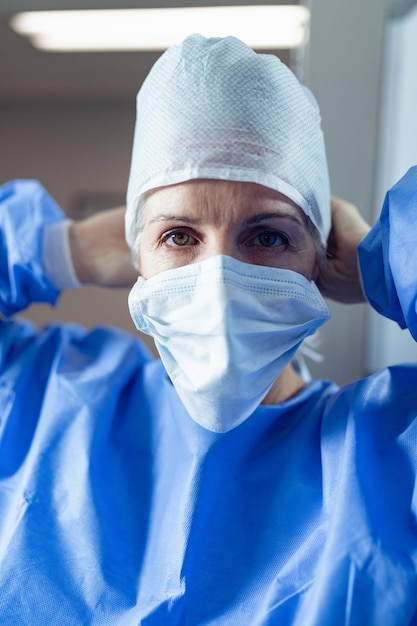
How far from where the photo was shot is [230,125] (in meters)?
0.84

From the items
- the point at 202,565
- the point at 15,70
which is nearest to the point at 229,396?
the point at 202,565

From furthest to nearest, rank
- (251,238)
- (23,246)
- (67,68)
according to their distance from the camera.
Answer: (67,68), (23,246), (251,238)

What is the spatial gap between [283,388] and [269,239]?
0.81ft

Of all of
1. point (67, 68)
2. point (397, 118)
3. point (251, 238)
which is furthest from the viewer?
point (67, 68)

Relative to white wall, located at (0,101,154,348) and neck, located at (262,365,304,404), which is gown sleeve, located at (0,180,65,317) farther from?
white wall, located at (0,101,154,348)

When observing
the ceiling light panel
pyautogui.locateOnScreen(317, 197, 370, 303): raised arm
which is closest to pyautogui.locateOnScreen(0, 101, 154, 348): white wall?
the ceiling light panel

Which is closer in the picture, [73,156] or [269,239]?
[269,239]

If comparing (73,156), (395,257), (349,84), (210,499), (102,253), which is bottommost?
(73,156)

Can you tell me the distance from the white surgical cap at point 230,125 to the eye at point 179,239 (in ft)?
0.23

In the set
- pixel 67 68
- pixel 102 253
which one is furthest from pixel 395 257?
pixel 67 68

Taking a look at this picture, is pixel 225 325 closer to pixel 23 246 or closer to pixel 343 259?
pixel 343 259

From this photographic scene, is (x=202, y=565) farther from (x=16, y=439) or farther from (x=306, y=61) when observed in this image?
(x=306, y=61)

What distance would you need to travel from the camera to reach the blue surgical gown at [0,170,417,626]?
0.75 metres

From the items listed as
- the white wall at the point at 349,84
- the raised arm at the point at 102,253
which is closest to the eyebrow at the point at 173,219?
the raised arm at the point at 102,253
